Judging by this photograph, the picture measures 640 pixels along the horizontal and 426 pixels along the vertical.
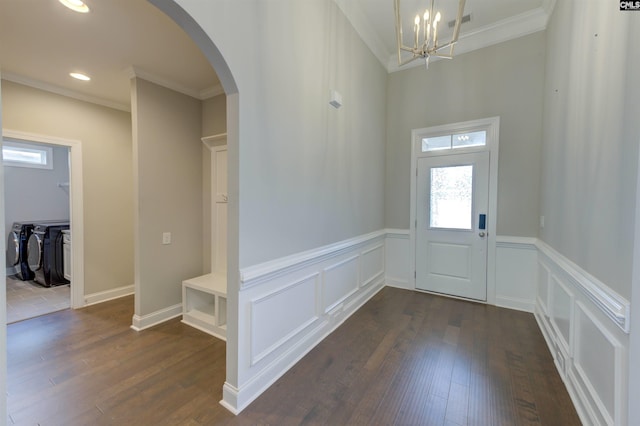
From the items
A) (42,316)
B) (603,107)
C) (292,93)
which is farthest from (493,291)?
(42,316)

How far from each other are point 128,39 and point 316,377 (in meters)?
3.32

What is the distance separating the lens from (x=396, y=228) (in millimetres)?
4141

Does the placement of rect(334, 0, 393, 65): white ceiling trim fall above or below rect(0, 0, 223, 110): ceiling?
above

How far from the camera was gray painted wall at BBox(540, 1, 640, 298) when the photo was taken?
1312 millimetres

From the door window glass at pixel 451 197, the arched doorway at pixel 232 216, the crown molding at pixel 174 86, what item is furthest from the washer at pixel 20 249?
the door window glass at pixel 451 197

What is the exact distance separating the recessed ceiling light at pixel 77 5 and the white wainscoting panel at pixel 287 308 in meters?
2.29

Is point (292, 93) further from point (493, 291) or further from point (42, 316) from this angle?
point (42, 316)

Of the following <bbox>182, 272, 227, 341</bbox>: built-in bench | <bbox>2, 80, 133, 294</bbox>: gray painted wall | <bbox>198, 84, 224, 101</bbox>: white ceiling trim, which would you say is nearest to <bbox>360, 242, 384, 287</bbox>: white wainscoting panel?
<bbox>182, 272, 227, 341</bbox>: built-in bench

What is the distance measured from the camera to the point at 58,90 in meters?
3.22

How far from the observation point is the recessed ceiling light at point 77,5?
1896 mm

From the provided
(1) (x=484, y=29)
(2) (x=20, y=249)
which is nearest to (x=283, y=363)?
(1) (x=484, y=29)

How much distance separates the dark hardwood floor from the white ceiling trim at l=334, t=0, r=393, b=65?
347 centimetres

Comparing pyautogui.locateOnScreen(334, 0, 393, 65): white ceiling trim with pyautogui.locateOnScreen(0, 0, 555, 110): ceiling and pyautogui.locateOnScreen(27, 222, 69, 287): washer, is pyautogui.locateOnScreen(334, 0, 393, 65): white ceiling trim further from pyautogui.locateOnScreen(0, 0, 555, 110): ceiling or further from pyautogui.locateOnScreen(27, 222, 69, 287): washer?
pyautogui.locateOnScreen(27, 222, 69, 287): washer

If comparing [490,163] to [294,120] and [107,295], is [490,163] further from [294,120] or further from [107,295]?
[107,295]
